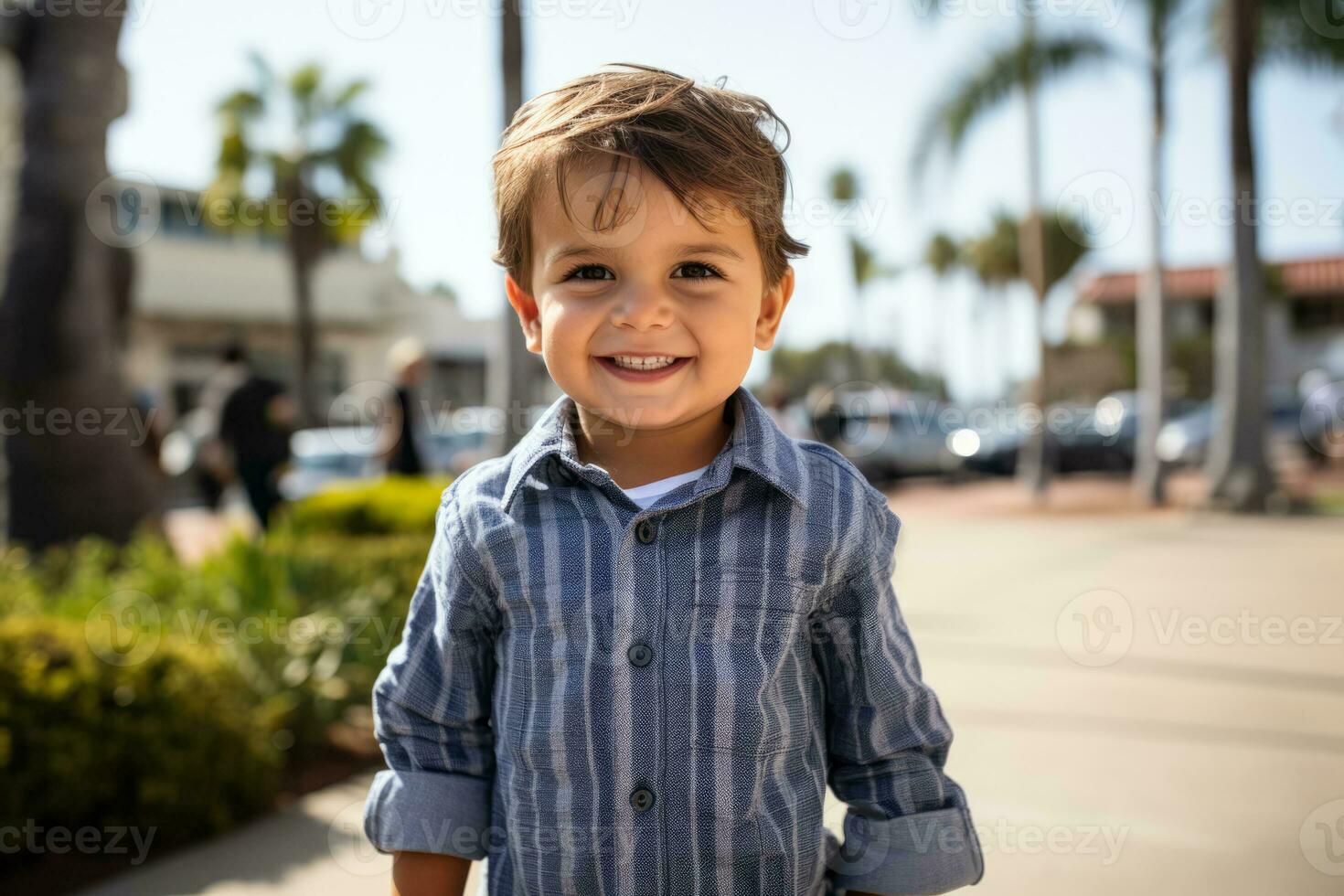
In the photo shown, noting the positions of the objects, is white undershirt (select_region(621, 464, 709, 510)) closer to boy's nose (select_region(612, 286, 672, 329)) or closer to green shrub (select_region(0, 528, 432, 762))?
boy's nose (select_region(612, 286, 672, 329))

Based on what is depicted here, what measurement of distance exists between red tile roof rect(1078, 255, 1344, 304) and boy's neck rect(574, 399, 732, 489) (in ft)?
126

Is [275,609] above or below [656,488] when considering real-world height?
below

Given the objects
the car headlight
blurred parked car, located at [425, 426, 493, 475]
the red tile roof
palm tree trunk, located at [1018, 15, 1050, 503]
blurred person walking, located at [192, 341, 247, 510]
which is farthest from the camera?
the red tile roof

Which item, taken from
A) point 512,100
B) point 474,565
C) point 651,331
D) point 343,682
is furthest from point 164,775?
point 512,100

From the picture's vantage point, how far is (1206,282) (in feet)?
127

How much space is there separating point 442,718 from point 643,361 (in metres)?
0.56

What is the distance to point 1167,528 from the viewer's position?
12055mm

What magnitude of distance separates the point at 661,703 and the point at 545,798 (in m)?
0.20

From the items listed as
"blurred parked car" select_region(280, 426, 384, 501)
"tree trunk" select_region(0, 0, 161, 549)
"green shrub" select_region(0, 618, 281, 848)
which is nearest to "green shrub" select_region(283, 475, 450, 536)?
"tree trunk" select_region(0, 0, 161, 549)

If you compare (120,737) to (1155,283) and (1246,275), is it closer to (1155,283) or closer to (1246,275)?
(1246,275)

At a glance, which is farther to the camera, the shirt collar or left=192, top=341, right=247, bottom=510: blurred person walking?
left=192, top=341, right=247, bottom=510: blurred person walking

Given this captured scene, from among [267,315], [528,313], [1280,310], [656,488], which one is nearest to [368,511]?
[528,313]

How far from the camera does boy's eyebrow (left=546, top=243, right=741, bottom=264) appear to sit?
146 centimetres

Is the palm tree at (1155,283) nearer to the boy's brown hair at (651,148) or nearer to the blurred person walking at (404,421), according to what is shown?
the blurred person walking at (404,421)
